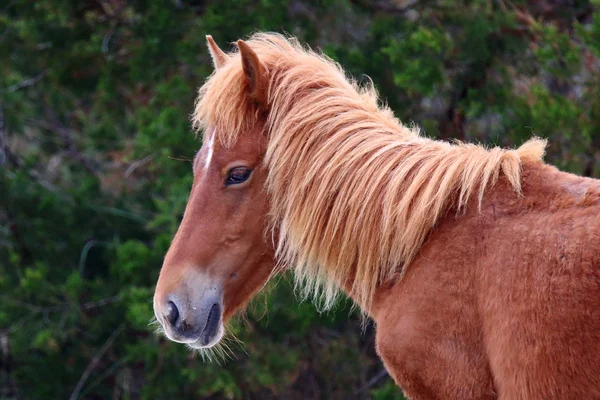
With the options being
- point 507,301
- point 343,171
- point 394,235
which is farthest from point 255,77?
point 507,301

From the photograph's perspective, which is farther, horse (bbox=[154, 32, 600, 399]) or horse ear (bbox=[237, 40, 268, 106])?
horse ear (bbox=[237, 40, 268, 106])

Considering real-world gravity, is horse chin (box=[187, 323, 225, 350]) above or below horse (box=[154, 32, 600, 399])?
below

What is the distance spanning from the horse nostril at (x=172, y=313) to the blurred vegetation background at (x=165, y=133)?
6.77ft

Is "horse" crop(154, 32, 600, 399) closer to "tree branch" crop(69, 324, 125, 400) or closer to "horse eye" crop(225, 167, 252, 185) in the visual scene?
"horse eye" crop(225, 167, 252, 185)

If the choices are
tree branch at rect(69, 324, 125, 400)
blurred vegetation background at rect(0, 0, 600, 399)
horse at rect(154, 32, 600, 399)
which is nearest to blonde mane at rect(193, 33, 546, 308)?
horse at rect(154, 32, 600, 399)

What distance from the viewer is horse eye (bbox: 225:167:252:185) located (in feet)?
7.88

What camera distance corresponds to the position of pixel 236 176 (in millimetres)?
2404

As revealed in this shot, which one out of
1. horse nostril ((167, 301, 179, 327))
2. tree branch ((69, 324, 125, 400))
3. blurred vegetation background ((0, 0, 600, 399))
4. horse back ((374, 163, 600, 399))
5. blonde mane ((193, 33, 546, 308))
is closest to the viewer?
horse back ((374, 163, 600, 399))

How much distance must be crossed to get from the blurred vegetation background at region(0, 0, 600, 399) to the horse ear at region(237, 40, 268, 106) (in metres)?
2.17

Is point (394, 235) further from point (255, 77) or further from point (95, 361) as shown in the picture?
point (95, 361)

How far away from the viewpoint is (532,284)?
74.4 inches

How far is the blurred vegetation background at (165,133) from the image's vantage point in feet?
15.9

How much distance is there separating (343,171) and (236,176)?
369mm

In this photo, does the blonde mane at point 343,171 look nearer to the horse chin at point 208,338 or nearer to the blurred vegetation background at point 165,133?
the horse chin at point 208,338
